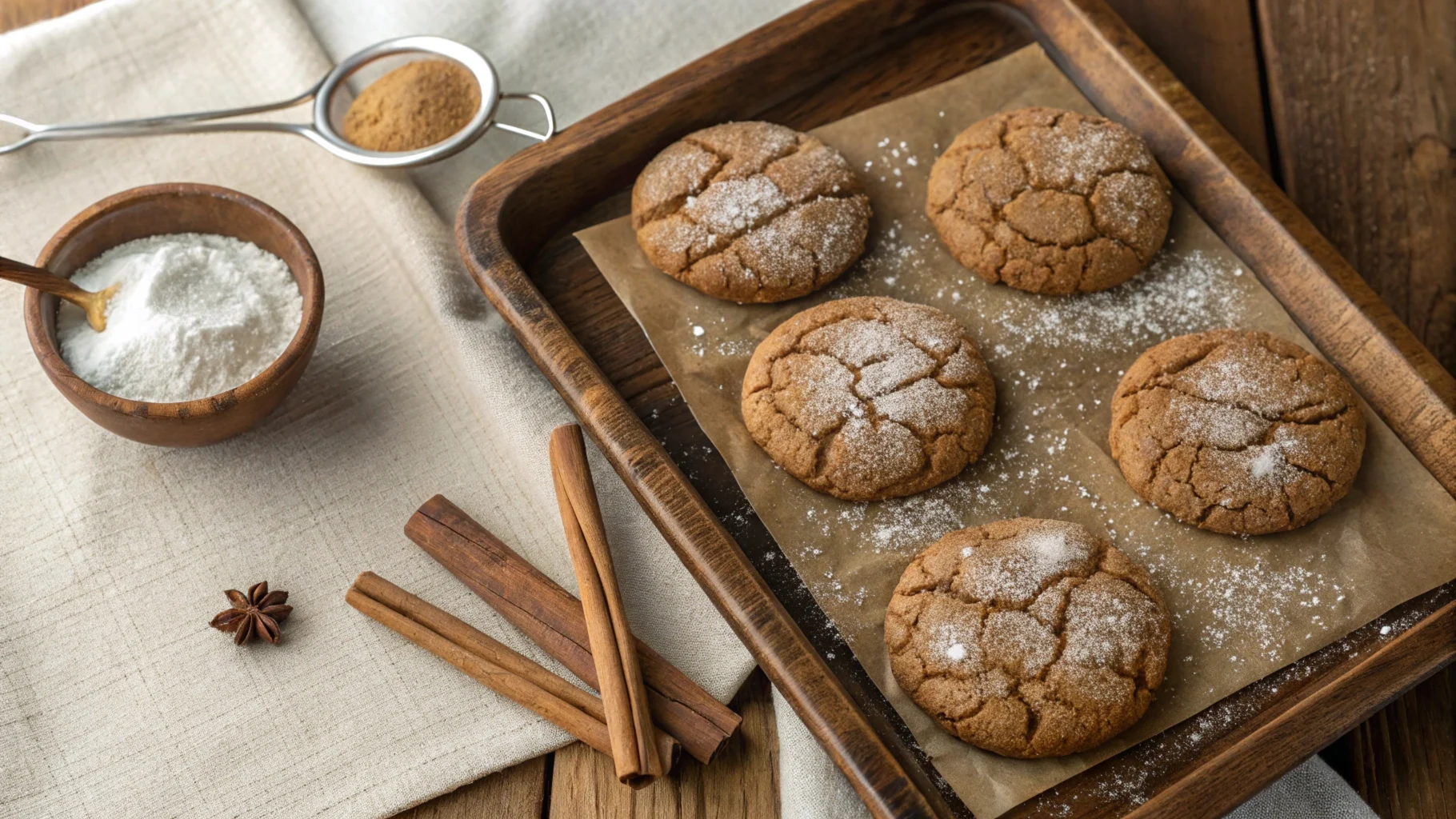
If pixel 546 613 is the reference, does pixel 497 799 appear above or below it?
below

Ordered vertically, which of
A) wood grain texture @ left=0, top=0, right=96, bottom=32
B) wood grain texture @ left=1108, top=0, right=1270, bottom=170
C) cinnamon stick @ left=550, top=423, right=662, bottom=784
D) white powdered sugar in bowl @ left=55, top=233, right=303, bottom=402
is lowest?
cinnamon stick @ left=550, top=423, right=662, bottom=784

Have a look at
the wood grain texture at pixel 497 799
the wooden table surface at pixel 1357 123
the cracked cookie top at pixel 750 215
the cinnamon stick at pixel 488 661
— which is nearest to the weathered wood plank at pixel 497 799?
the wood grain texture at pixel 497 799

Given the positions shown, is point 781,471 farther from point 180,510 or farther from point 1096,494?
point 180,510

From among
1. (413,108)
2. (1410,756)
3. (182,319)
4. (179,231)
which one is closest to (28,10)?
(179,231)

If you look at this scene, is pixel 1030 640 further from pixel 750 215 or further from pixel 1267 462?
pixel 750 215

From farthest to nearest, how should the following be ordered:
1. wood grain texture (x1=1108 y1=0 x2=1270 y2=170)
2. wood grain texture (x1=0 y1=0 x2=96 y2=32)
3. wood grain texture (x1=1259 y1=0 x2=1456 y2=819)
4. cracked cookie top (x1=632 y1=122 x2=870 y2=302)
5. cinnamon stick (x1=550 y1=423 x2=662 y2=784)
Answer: wood grain texture (x1=0 y1=0 x2=96 y2=32), wood grain texture (x1=1108 y1=0 x2=1270 y2=170), wood grain texture (x1=1259 y1=0 x2=1456 y2=819), cracked cookie top (x1=632 y1=122 x2=870 y2=302), cinnamon stick (x1=550 y1=423 x2=662 y2=784)

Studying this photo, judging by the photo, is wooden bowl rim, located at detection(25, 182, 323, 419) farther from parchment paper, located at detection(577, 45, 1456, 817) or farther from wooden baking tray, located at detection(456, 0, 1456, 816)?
parchment paper, located at detection(577, 45, 1456, 817)

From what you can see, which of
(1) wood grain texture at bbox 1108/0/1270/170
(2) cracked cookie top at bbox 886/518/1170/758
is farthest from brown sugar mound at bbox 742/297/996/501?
(1) wood grain texture at bbox 1108/0/1270/170
